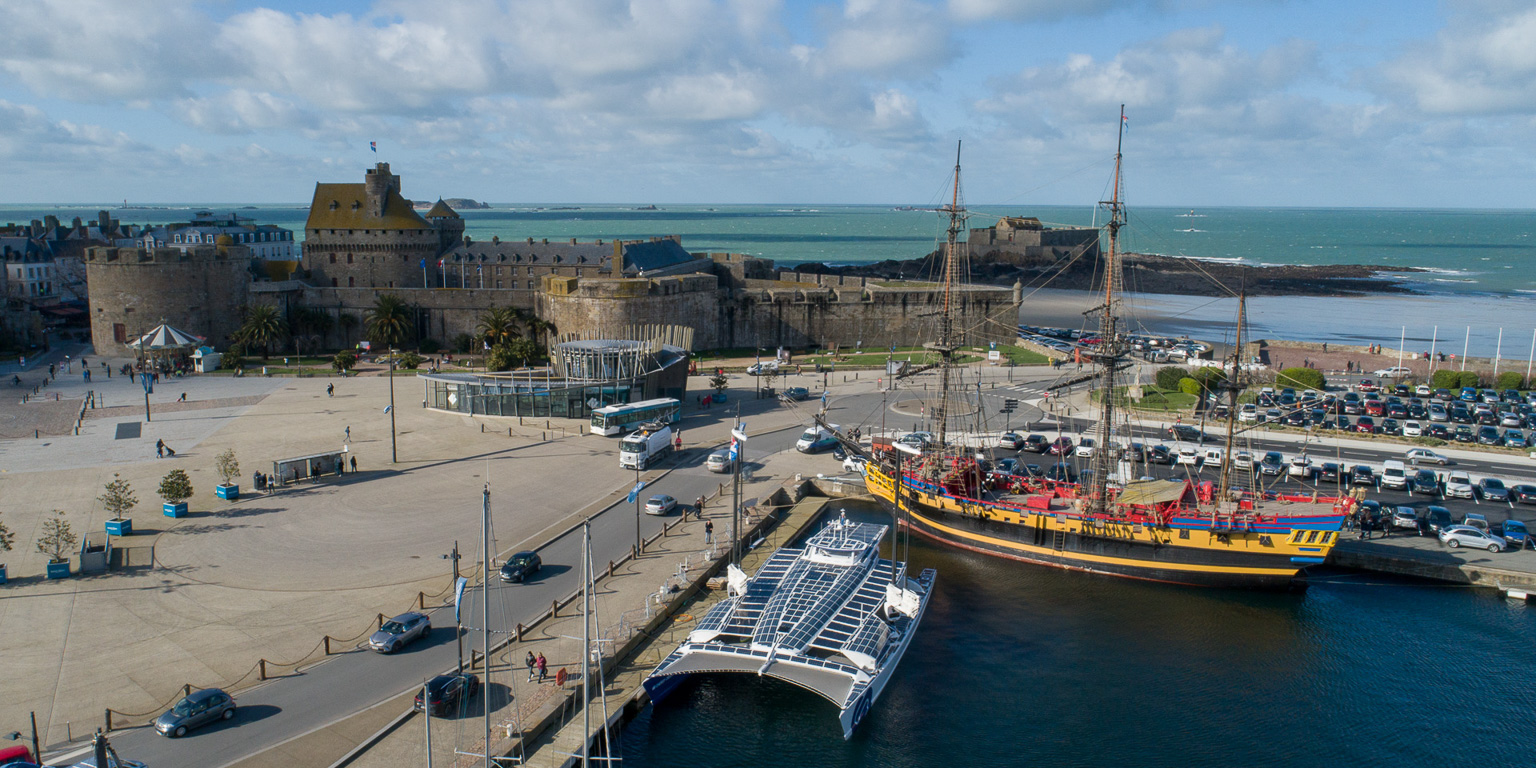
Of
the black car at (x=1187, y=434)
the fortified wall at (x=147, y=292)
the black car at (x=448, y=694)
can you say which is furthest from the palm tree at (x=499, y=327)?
the black car at (x=448, y=694)

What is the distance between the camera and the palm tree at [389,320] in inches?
2601

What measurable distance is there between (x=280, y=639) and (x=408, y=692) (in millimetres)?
4659

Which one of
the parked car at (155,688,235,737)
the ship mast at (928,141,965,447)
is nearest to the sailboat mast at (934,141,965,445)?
the ship mast at (928,141,965,447)

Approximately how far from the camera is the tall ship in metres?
30.5

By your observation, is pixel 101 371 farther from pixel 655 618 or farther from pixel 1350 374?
pixel 1350 374

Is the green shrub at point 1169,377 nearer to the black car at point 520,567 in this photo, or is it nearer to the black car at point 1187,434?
the black car at point 1187,434

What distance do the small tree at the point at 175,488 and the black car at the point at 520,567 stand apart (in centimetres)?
1265

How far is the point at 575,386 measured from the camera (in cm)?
4747

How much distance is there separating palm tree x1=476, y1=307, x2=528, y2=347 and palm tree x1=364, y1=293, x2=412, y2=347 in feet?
19.1

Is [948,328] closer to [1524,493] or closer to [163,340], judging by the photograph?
[1524,493]

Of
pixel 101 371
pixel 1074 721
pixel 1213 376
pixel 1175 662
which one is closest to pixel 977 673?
pixel 1074 721

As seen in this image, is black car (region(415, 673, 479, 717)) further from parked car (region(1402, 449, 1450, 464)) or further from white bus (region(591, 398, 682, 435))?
parked car (region(1402, 449, 1450, 464))

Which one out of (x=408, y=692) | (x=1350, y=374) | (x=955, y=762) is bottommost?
(x=955, y=762)

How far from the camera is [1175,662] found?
85.9ft
